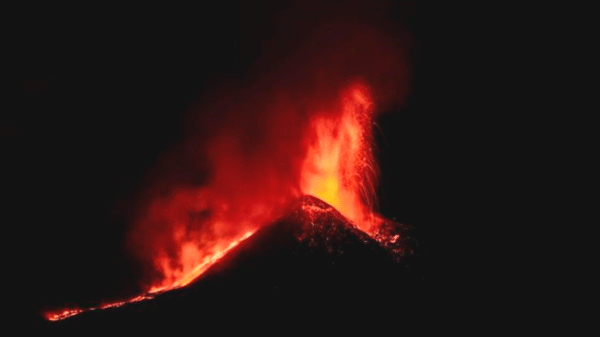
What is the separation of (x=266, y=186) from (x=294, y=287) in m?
6.11

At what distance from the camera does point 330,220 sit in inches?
343

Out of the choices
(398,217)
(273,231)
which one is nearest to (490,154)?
(398,217)

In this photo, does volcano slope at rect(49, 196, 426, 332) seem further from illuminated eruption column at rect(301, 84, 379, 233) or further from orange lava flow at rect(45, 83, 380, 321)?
illuminated eruption column at rect(301, 84, 379, 233)

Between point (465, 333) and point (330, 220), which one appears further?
point (330, 220)

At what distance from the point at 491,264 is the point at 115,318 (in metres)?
7.37

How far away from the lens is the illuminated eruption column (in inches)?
475

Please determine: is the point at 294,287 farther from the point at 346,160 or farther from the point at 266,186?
the point at 266,186

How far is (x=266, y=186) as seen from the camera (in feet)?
44.7

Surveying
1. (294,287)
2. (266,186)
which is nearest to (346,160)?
(266,186)

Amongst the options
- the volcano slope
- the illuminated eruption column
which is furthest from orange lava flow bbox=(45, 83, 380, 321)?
the volcano slope

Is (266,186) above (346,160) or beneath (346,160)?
above

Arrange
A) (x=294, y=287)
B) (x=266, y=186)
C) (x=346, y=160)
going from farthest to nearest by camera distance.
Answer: (x=266, y=186), (x=346, y=160), (x=294, y=287)

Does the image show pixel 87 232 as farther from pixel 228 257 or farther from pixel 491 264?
pixel 491 264

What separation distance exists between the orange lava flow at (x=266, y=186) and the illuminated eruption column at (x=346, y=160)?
23 millimetres
